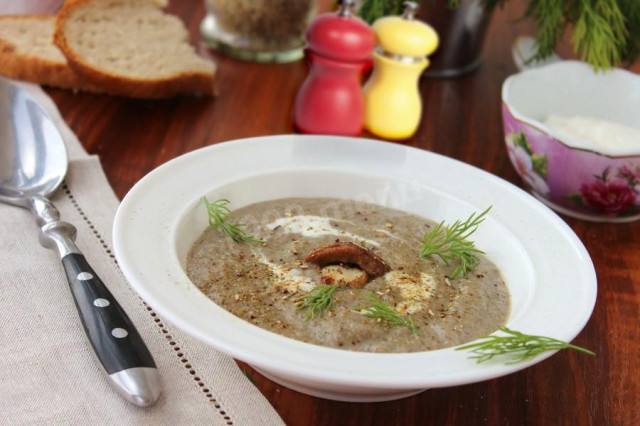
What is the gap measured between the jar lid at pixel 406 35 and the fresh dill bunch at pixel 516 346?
125 centimetres

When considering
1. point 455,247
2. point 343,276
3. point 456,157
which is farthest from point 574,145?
point 343,276

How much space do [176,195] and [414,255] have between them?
0.48m

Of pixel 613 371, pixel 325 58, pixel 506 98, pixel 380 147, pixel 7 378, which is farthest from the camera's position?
pixel 325 58

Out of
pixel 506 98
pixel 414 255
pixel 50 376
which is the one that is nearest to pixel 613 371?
pixel 414 255

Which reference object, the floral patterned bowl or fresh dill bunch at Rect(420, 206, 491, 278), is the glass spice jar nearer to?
the floral patterned bowl

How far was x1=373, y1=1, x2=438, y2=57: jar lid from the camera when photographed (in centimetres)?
220

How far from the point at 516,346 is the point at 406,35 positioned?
1.29 metres

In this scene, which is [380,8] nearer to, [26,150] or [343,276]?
[26,150]

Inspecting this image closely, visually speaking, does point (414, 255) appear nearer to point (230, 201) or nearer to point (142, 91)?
point (230, 201)

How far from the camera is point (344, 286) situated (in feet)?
4.34

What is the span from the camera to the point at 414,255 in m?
1.48

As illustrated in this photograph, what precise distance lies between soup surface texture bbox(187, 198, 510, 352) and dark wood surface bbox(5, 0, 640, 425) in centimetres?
15

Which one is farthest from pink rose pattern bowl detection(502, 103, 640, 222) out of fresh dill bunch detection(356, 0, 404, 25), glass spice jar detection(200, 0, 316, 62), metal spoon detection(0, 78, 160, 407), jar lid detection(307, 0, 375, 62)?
metal spoon detection(0, 78, 160, 407)

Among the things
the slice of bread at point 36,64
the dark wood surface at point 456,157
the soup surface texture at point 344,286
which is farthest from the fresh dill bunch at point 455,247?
the slice of bread at point 36,64
